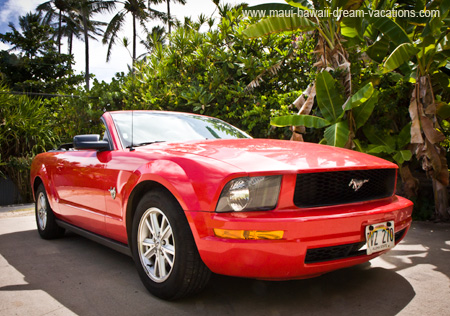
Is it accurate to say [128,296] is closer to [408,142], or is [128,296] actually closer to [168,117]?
[168,117]

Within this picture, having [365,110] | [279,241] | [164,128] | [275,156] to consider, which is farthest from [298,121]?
[279,241]

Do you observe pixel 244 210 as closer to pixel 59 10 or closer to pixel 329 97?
pixel 329 97

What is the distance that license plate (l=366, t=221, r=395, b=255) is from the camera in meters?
2.48

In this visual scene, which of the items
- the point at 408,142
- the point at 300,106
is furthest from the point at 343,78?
the point at 408,142

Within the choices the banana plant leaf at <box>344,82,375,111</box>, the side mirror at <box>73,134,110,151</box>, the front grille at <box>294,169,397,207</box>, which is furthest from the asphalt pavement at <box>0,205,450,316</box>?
the banana plant leaf at <box>344,82,375,111</box>

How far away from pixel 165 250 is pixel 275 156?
983mm

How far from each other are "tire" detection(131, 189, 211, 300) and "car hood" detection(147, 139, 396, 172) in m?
0.42

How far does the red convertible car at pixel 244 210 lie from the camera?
2.29 m

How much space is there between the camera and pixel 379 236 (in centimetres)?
254

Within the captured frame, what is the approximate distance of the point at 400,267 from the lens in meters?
3.37

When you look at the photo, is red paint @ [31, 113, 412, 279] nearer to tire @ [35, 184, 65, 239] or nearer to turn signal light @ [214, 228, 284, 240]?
turn signal light @ [214, 228, 284, 240]

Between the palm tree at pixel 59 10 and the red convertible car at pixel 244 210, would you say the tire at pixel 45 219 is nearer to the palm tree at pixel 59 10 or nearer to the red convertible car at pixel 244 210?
the red convertible car at pixel 244 210

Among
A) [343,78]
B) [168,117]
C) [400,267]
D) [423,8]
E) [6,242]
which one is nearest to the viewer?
[400,267]

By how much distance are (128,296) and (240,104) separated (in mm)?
6417
